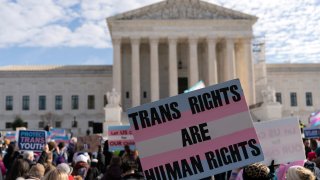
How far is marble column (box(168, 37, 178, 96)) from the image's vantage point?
184ft

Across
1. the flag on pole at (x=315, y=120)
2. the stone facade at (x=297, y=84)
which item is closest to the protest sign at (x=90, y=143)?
the flag on pole at (x=315, y=120)

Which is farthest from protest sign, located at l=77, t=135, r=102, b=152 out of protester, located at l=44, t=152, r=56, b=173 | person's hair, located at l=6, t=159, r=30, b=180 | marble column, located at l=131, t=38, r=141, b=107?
marble column, located at l=131, t=38, r=141, b=107

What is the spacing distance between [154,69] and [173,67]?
2.32 metres

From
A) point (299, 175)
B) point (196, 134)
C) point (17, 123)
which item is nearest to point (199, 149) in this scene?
point (196, 134)

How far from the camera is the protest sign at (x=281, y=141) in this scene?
855 centimetres

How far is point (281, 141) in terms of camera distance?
8.60 metres

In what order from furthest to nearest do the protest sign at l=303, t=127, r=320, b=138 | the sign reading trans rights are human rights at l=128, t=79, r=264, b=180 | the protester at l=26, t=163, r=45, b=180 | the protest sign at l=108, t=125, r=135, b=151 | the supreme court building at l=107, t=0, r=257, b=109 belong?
the supreme court building at l=107, t=0, r=257, b=109
the protest sign at l=303, t=127, r=320, b=138
the protest sign at l=108, t=125, r=135, b=151
the protester at l=26, t=163, r=45, b=180
the sign reading trans rights are human rights at l=128, t=79, r=264, b=180

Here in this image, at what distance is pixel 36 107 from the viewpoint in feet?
211

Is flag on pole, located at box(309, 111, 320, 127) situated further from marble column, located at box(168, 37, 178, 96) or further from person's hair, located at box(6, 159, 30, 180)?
marble column, located at box(168, 37, 178, 96)

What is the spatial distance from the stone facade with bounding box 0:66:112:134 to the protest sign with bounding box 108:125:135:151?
156 feet

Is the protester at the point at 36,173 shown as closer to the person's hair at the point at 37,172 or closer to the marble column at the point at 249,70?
the person's hair at the point at 37,172

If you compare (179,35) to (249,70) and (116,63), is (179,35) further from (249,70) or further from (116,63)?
(249,70)

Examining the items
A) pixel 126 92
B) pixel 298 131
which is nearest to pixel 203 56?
pixel 126 92

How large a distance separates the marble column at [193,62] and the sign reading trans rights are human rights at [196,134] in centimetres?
4981
